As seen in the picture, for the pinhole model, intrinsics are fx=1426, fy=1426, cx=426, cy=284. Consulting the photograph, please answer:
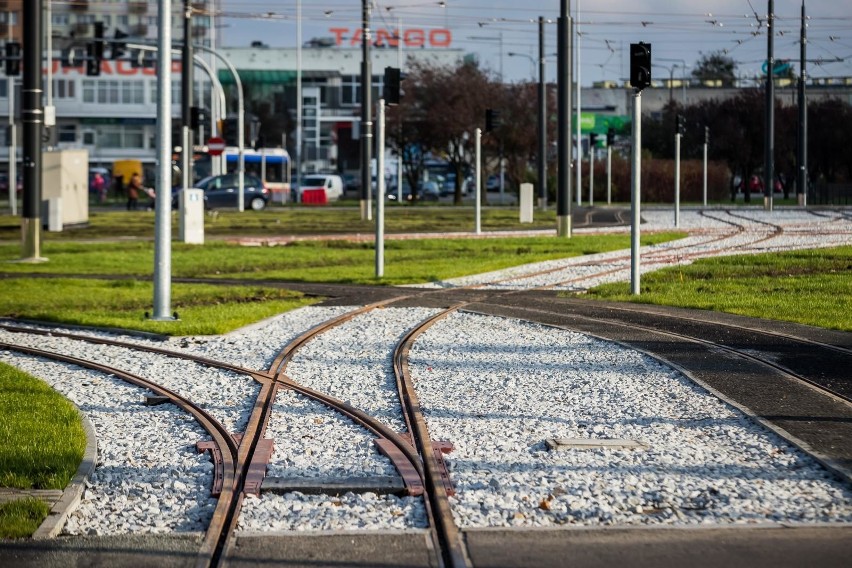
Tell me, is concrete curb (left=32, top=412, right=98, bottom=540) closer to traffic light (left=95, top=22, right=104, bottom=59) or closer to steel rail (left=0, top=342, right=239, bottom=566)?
steel rail (left=0, top=342, right=239, bottom=566)

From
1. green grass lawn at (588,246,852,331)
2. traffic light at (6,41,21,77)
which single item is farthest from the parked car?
green grass lawn at (588,246,852,331)

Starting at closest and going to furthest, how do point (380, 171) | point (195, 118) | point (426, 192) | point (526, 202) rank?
point (380, 171) → point (195, 118) → point (526, 202) → point (426, 192)

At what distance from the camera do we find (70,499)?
7.32 meters

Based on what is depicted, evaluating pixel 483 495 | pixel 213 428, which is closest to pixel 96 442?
pixel 213 428

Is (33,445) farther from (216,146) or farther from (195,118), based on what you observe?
(216,146)

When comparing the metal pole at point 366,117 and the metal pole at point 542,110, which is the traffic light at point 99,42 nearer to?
the metal pole at point 366,117

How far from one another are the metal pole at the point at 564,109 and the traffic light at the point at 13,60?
21.7m

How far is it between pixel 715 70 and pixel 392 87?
381 feet

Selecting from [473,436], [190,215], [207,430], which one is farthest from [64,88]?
[473,436]

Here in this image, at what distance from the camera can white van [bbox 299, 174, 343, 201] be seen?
88875 millimetres

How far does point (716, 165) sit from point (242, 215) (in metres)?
34.4

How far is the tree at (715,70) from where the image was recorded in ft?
429

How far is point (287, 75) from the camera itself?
12269 cm

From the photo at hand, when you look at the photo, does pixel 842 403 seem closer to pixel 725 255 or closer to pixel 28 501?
pixel 28 501
